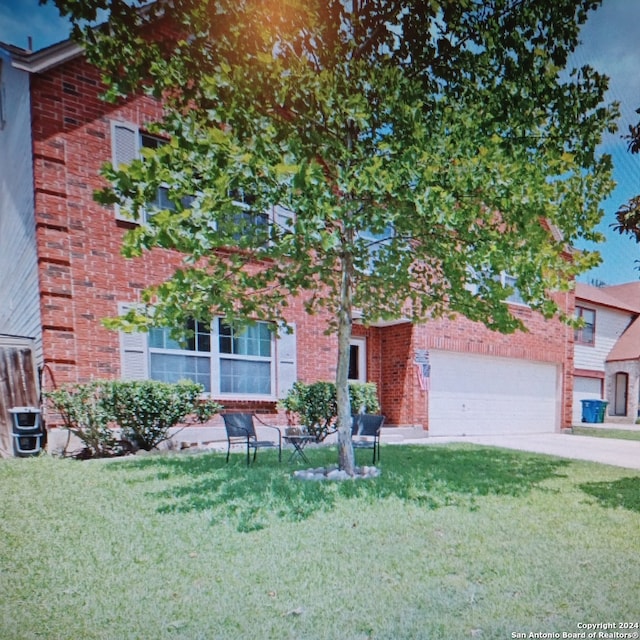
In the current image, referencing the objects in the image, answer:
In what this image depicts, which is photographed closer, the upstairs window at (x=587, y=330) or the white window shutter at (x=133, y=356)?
the white window shutter at (x=133, y=356)

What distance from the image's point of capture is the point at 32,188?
24.5 ft

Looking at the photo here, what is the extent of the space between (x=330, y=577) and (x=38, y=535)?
2.56 meters

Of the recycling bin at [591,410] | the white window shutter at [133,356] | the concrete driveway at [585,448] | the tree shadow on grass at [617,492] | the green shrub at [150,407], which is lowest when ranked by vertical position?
the recycling bin at [591,410]

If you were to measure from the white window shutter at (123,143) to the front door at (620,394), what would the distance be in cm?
2293

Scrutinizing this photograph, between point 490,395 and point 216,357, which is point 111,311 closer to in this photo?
point 216,357

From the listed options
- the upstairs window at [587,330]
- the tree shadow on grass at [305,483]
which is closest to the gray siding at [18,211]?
the tree shadow on grass at [305,483]

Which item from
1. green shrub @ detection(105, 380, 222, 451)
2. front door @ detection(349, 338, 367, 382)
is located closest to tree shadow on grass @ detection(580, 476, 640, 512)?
green shrub @ detection(105, 380, 222, 451)

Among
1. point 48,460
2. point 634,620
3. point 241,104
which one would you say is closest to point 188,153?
point 241,104

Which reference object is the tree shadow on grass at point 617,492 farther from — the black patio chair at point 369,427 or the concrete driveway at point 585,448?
the black patio chair at point 369,427

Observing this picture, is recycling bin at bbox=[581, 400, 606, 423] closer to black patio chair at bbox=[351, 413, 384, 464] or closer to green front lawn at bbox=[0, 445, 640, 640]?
green front lawn at bbox=[0, 445, 640, 640]

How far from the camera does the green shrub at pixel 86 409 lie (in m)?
6.90

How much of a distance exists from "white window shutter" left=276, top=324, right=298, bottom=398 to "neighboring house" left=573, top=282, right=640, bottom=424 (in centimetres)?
1576

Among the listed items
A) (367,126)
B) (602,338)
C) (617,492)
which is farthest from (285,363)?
(602,338)

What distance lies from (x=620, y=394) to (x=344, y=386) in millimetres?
21152
